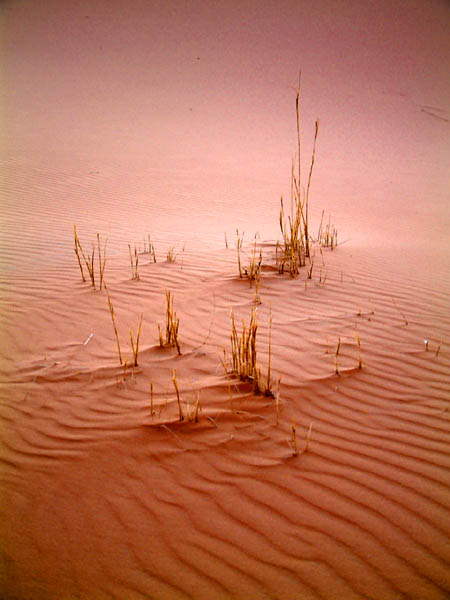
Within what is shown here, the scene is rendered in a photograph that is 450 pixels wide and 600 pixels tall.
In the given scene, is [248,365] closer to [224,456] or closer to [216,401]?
[216,401]

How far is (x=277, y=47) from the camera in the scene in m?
31.8

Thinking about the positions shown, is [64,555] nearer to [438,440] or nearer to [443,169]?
[438,440]

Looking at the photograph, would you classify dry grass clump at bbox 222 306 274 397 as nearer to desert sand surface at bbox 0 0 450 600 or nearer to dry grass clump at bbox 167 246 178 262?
desert sand surface at bbox 0 0 450 600

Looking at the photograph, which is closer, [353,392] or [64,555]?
[64,555]

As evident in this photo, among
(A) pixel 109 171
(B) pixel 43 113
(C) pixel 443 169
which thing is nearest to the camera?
(A) pixel 109 171

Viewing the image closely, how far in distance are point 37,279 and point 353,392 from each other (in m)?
3.67

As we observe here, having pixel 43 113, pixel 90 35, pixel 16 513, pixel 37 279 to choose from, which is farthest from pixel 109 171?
pixel 90 35

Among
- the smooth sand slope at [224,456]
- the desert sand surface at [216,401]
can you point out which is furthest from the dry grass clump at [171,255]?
the smooth sand slope at [224,456]

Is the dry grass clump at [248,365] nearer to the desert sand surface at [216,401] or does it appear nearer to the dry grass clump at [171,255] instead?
the desert sand surface at [216,401]

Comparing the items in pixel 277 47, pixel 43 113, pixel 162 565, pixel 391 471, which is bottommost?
pixel 162 565

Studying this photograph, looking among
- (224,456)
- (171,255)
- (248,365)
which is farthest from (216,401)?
(171,255)

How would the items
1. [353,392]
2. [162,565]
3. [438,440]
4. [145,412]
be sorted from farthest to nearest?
[353,392]
[145,412]
[438,440]
[162,565]

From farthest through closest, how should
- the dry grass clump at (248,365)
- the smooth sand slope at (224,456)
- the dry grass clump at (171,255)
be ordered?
the dry grass clump at (171,255) < the dry grass clump at (248,365) < the smooth sand slope at (224,456)

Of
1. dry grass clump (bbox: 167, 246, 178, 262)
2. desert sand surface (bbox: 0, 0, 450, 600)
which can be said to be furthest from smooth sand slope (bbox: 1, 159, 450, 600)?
dry grass clump (bbox: 167, 246, 178, 262)
